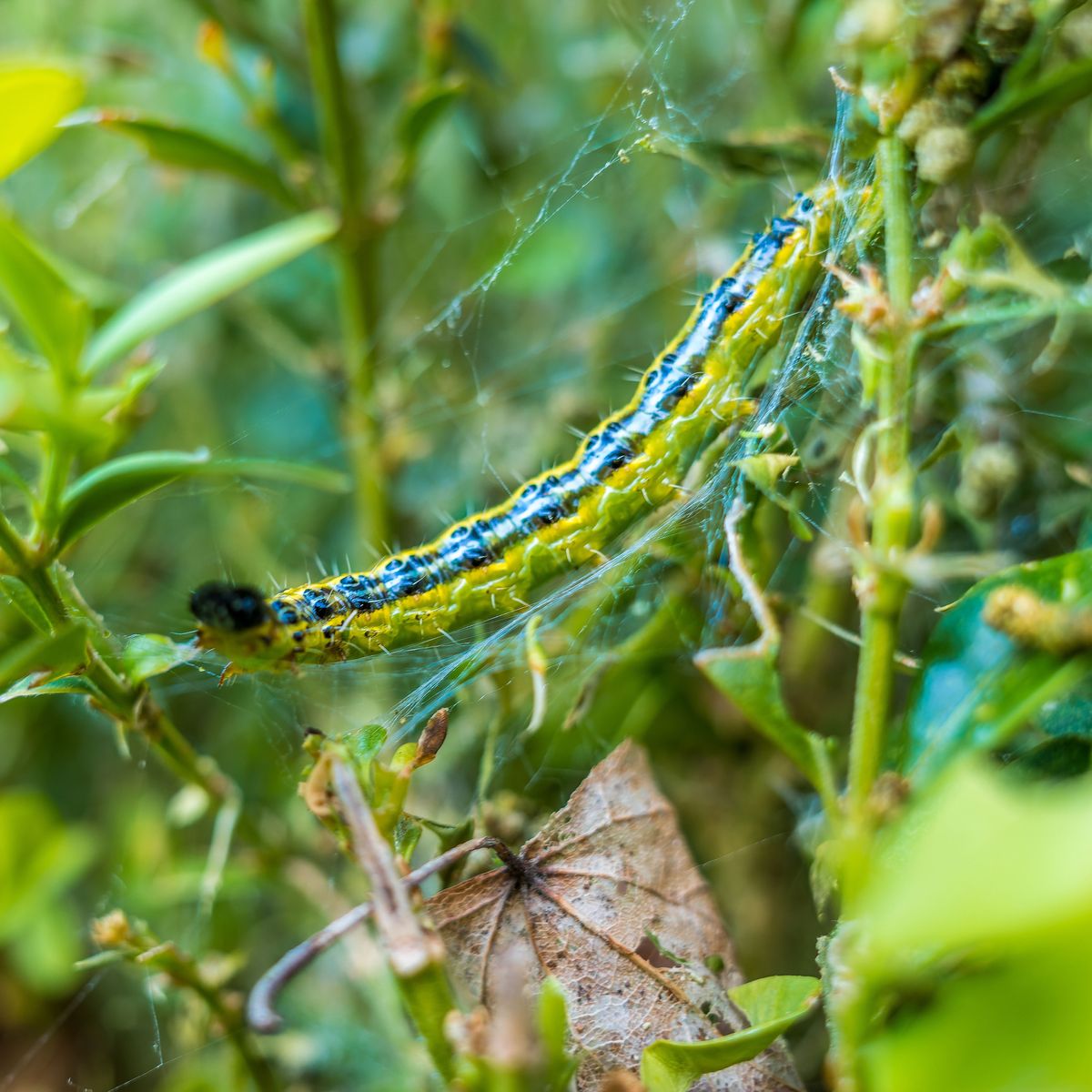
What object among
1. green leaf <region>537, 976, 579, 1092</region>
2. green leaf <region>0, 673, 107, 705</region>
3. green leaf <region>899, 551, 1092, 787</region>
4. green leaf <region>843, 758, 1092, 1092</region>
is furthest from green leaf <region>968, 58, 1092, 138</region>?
green leaf <region>0, 673, 107, 705</region>

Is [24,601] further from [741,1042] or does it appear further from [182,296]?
[741,1042]

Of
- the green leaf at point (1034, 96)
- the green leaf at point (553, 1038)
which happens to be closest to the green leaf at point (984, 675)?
the green leaf at point (553, 1038)

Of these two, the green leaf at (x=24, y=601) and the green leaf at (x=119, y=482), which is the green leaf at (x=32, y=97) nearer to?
the green leaf at (x=119, y=482)

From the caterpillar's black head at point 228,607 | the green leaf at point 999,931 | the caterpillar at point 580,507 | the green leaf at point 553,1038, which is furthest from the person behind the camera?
the caterpillar at point 580,507

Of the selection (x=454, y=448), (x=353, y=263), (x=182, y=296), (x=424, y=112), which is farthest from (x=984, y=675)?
(x=454, y=448)

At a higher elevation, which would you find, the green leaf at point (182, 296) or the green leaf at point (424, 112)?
the green leaf at point (424, 112)
